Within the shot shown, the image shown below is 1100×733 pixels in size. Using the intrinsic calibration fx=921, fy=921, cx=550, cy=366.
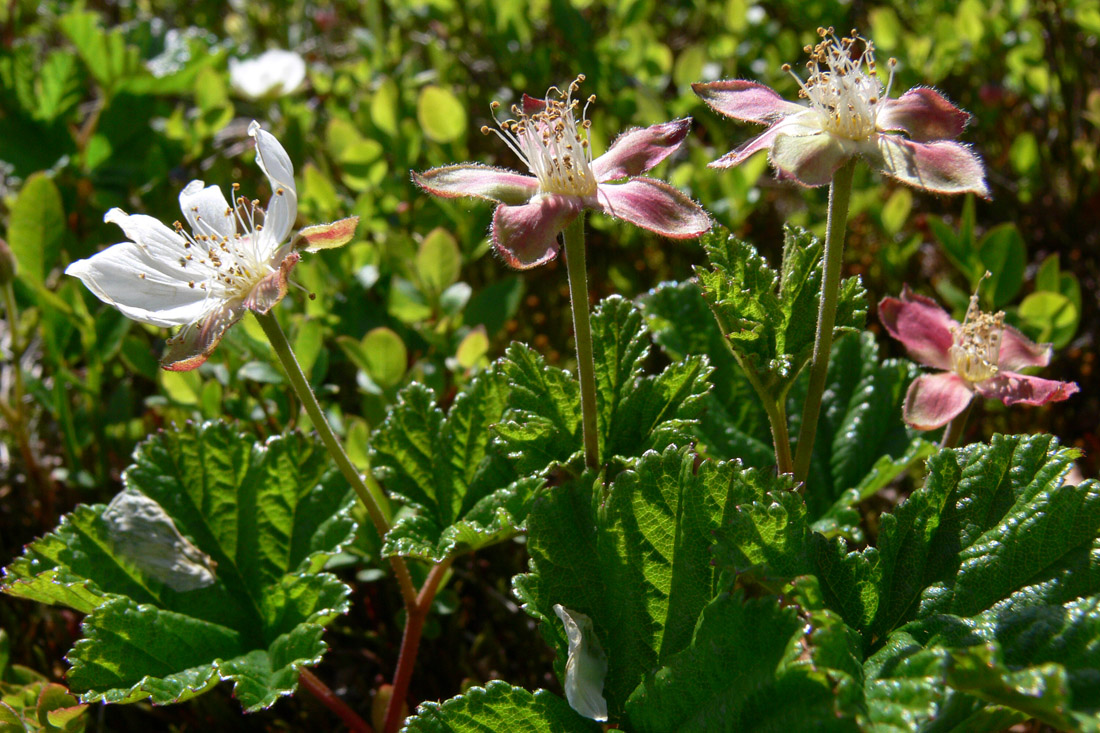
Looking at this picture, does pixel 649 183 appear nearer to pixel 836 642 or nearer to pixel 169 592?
pixel 836 642

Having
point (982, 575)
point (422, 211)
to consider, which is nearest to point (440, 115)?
point (422, 211)

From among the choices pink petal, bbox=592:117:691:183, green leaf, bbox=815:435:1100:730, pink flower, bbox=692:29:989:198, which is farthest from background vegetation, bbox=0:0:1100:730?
green leaf, bbox=815:435:1100:730

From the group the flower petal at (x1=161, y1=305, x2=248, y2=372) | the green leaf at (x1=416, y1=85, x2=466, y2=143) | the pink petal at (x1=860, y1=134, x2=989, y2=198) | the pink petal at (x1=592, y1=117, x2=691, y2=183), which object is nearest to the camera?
the pink petal at (x1=860, y1=134, x2=989, y2=198)

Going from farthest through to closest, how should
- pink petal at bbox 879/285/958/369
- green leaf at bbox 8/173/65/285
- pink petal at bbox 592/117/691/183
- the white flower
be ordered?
1. the white flower
2. green leaf at bbox 8/173/65/285
3. pink petal at bbox 879/285/958/369
4. pink petal at bbox 592/117/691/183

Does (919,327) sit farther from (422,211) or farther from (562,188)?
(422,211)

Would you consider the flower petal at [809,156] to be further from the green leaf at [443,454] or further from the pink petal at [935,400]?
the green leaf at [443,454]

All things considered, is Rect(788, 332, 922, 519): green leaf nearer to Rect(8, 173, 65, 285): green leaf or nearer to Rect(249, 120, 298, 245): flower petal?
Rect(249, 120, 298, 245): flower petal
